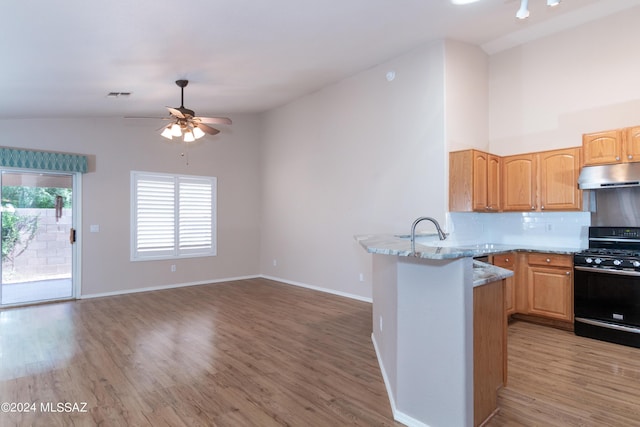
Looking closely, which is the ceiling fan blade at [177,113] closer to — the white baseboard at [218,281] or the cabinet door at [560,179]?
the white baseboard at [218,281]

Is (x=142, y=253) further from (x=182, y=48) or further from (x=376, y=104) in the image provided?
(x=376, y=104)

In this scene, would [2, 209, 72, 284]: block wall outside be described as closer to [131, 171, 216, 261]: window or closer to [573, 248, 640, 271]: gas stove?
[131, 171, 216, 261]: window

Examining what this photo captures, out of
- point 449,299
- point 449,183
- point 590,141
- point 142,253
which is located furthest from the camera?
point 142,253

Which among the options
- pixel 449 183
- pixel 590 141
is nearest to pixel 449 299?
pixel 449 183

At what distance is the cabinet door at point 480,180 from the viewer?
4.60 m

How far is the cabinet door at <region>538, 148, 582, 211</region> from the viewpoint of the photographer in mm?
4453

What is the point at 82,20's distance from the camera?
2.91 m

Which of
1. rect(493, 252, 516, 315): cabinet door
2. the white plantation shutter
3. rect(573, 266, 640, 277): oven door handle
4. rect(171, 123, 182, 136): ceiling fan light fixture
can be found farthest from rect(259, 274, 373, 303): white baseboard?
rect(171, 123, 182, 136): ceiling fan light fixture

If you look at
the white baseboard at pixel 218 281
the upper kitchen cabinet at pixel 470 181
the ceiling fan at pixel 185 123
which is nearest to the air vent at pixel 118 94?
the ceiling fan at pixel 185 123

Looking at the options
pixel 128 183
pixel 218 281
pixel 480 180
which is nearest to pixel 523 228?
pixel 480 180

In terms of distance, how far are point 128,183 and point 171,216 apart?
38.3 inches

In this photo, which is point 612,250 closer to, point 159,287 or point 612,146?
point 612,146

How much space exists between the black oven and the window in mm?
6281

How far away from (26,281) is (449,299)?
6.45 metres
